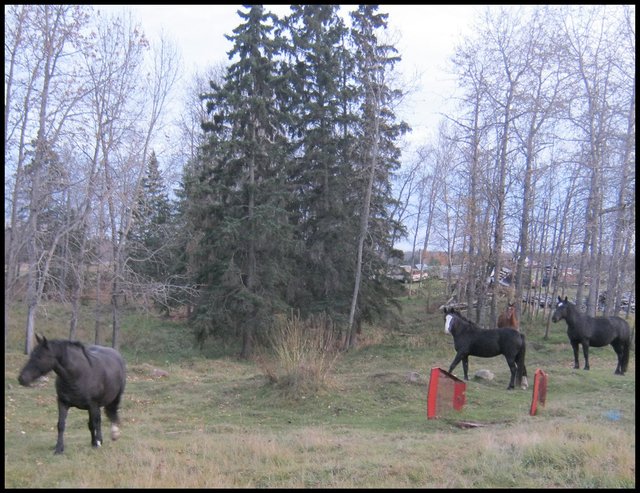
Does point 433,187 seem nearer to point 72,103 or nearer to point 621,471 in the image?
point 72,103

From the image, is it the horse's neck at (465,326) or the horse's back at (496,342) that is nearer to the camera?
the horse's back at (496,342)

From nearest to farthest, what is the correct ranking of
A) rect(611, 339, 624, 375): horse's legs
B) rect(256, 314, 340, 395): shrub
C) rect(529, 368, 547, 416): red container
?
rect(529, 368, 547, 416): red container
rect(256, 314, 340, 395): shrub
rect(611, 339, 624, 375): horse's legs

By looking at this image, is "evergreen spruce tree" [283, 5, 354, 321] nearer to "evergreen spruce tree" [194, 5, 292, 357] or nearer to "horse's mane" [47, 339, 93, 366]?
"evergreen spruce tree" [194, 5, 292, 357]

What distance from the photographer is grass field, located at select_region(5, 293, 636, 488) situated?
6.40 m

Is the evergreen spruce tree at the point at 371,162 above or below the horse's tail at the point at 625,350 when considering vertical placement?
above

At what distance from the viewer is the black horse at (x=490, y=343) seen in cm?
1419

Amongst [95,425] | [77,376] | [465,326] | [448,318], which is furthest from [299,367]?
[77,376]

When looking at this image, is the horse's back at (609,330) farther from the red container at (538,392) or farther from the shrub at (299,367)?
the shrub at (299,367)

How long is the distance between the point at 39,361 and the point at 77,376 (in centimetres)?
61

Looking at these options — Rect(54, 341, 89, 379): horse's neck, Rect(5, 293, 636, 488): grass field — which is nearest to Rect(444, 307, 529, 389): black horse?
Rect(5, 293, 636, 488): grass field

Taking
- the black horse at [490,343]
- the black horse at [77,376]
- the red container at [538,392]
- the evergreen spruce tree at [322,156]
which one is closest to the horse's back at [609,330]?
the black horse at [490,343]

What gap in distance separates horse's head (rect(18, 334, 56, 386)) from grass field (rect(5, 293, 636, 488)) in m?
1.12

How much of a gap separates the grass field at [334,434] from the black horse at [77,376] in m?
0.49

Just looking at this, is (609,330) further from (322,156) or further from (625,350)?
(322,156)
